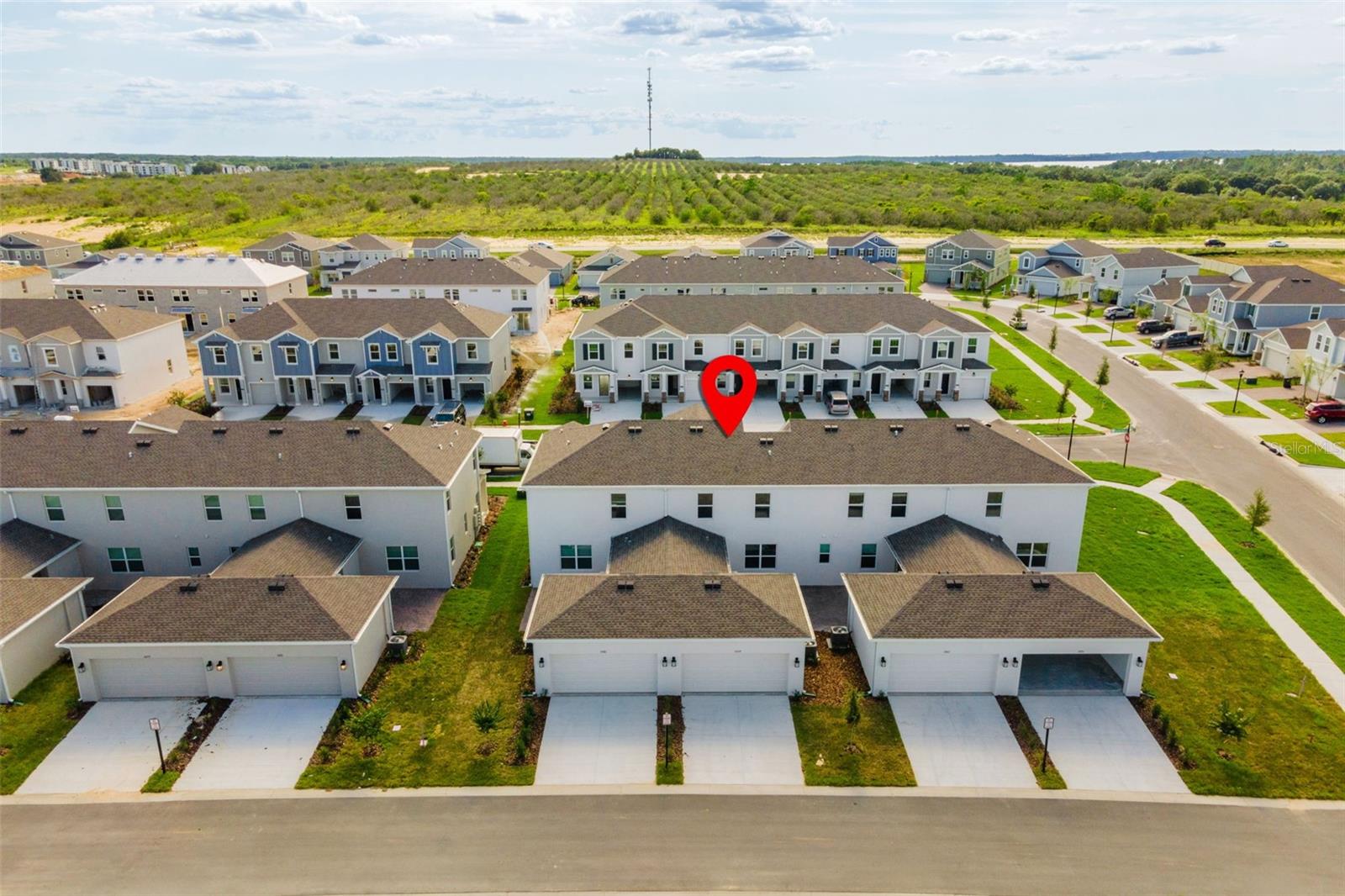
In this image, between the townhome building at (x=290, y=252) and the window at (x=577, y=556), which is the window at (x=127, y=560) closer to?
the window at (x=577, y=556)

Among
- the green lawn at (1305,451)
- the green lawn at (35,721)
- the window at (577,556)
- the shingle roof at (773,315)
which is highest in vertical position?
the shingle roof at (773,315)

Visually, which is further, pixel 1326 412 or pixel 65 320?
pixel 65 320

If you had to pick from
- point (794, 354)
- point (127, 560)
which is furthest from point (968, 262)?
point (127, 560)

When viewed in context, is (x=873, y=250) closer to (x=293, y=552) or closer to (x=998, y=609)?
(x=998, y=609)

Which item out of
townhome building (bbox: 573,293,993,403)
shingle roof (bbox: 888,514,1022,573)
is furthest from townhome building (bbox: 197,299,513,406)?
shingle roof (bbox: 888,514,1022,573)

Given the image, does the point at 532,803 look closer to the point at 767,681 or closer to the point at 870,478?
the point at 767,681

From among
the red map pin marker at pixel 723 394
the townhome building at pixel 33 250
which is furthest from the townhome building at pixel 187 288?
the red map pin marker at pixel 723 394

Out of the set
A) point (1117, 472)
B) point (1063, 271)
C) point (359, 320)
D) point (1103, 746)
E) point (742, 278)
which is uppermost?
point (742, 278)
